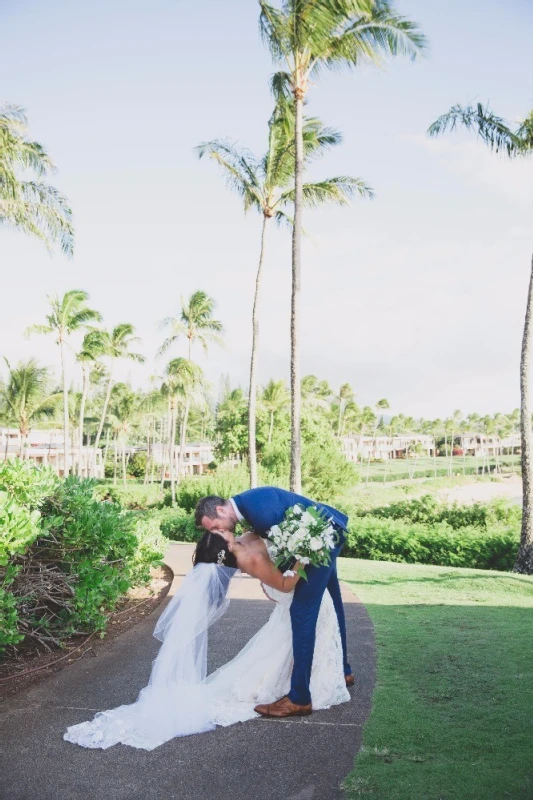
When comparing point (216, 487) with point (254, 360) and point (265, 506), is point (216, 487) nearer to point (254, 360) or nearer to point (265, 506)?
point (254, 360)

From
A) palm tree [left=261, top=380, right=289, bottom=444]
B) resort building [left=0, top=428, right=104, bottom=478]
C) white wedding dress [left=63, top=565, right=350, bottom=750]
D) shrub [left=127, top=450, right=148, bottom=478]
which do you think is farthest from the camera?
resort building [left=0, top=428, right=104, bottom=478]

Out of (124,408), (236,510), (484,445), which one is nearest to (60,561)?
(236,510)

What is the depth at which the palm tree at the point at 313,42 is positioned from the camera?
14.6 metres

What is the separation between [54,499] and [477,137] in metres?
13.5

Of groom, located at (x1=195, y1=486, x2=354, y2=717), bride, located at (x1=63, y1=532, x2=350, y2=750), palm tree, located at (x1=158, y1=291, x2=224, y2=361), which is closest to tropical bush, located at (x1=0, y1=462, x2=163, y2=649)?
bride, located at (x1=63, y1=532, x2=350, y2=750)

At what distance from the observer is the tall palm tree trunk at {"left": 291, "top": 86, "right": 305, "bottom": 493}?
52.2ft

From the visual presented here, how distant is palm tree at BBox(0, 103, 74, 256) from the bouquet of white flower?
14.9m

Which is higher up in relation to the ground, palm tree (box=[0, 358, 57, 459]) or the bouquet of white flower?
palm tree (box=[0, 358, 57, 459])

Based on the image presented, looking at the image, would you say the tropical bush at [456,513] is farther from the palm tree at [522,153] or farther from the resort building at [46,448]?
the resort building at [46,448]

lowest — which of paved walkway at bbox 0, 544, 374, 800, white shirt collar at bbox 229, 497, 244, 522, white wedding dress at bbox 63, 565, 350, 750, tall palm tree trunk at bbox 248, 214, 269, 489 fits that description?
paved walkway at bbox 0, 544, 374, 800

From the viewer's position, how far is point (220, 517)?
464 cm

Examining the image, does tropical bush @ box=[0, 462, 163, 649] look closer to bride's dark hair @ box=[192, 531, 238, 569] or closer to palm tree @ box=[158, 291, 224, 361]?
bride's dark hair @ box=[192, 531, 238, 569]

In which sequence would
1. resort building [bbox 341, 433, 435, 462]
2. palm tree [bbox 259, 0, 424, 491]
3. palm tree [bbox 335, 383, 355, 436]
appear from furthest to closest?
1. resort building [bbox 341, 433, 435, 462]
2. palm tree [bbox 335, 383, 355, 436]
3. palm tree [bbox 259, 0, 424, 491]

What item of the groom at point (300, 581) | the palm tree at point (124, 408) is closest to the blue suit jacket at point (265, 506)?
the groom at point (300, 581)
